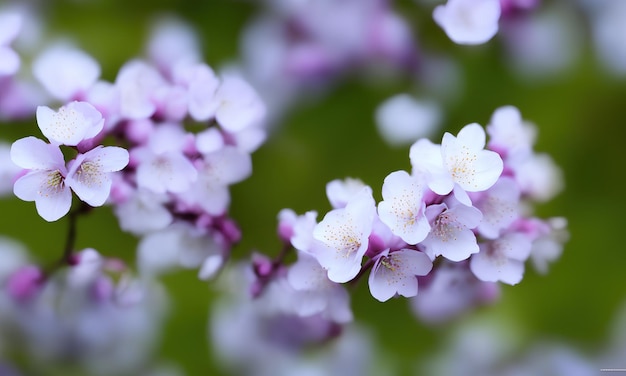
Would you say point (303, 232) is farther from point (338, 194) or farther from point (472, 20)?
point (472, 20)

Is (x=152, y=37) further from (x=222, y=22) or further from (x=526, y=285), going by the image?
(x=526, y=285)

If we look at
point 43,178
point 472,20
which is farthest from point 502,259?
point 43,178

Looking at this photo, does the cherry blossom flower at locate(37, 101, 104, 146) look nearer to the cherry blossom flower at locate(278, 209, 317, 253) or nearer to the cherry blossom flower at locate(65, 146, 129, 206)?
the cherry blossom flower at locate(65, 146, 129, 206)

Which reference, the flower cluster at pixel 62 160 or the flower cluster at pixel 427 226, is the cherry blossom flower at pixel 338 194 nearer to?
the flower cluster at pixel 427 226

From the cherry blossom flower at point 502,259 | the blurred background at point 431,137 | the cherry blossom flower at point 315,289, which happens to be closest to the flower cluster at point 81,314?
the blurred background at point 431,137

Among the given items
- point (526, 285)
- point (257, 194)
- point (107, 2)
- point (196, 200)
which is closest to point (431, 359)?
point (526, 285)

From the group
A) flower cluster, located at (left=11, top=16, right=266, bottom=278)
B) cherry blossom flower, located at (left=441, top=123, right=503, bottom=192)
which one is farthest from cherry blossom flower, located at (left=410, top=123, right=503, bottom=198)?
flower cluster, located at (left=11, top=16, right=266, bottom=278)
